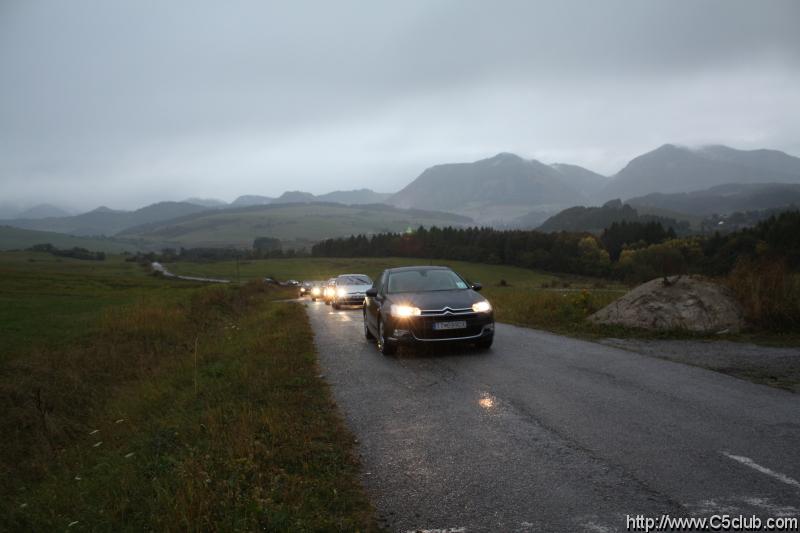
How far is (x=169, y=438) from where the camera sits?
268 inches

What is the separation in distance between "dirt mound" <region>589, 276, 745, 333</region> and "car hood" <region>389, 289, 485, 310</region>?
458cm

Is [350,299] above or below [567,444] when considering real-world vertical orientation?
below

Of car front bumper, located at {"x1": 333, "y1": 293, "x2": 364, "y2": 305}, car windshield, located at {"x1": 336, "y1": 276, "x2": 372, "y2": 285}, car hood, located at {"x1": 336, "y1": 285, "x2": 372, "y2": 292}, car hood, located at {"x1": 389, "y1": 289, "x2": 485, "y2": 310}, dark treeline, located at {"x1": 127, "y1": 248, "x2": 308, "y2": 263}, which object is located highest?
car hood, located at {"x1": 389, "y1": 289, "x2": 485, "y2": 310}

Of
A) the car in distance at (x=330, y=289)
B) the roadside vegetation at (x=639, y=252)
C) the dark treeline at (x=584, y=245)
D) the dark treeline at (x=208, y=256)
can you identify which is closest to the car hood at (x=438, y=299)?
the roadside vegetation at (x=639, y=252)

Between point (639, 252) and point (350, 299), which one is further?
point (639, 252)

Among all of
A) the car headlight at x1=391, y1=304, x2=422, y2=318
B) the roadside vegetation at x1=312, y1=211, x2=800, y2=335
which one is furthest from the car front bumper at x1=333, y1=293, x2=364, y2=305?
the car headlight at x1=391, y1=304, x2=422, y2=318

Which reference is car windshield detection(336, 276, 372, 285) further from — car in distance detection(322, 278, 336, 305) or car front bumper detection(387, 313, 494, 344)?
car front bumper detection(387, 313, 494, 344)

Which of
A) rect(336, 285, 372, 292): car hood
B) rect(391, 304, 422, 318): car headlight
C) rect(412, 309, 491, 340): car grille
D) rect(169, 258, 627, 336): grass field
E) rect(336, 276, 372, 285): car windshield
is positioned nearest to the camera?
rect(412, 309, 491, 340): car grille

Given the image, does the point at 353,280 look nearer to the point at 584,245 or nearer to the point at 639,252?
the point at 639,252

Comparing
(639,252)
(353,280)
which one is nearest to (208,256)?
(639,252)

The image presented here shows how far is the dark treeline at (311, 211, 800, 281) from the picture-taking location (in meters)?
76.7

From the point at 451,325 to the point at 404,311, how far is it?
96cm

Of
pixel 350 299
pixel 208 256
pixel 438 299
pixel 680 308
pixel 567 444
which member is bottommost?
pixel 208 256

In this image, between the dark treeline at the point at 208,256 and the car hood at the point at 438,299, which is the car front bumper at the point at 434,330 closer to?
the car hood at the point at 438,299
